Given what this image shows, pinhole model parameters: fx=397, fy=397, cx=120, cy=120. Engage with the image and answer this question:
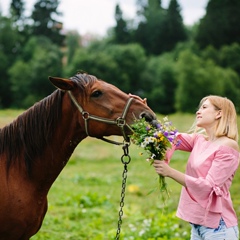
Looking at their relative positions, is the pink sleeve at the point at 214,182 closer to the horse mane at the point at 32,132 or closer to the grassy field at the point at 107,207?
the grassy field at the point at 107,207

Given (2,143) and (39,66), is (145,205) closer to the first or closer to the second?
(2,143)

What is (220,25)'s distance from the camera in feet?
170

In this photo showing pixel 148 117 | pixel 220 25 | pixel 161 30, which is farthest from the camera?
pixel 161 30

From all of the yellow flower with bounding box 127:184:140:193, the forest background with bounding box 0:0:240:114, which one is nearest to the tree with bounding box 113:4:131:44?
the forest background with bounding box 0:0:240:114

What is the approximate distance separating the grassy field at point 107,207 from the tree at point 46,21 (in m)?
49.5

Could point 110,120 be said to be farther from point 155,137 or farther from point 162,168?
point 162,168

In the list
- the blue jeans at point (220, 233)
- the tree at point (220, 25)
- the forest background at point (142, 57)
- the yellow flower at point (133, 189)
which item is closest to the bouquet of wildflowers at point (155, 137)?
the blue jeans at point (220, 233)

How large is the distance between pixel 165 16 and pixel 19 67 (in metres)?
26.8

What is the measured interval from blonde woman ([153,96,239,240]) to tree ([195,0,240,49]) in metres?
49.7

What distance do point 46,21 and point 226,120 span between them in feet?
199

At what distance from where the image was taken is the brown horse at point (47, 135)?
3059mm

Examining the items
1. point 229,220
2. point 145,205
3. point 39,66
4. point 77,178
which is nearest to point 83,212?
point 145,205

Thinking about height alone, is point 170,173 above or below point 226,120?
below

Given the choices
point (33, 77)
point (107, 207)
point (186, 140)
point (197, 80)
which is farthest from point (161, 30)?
point (186, 140)
